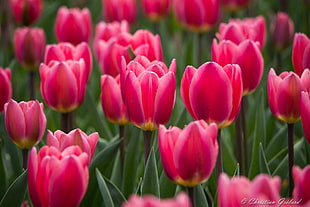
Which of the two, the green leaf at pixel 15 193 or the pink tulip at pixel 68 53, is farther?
the pink tulip at pixel 68 53

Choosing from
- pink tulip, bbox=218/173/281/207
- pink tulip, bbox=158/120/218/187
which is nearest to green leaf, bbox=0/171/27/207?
pink tulip, bbox=158/120/218/187

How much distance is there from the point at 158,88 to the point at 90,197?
36cm

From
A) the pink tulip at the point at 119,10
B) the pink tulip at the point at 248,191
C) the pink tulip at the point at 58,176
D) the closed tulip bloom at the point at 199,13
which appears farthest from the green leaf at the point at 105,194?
the pink tulip at the point at 119,10

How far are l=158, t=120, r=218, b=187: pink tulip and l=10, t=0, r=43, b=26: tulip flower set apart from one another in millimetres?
1471

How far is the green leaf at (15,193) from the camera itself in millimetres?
1293

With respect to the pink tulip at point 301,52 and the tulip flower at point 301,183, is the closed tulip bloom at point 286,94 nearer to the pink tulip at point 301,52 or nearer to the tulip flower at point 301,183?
the pink tulip at point 301,52

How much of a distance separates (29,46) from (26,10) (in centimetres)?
37

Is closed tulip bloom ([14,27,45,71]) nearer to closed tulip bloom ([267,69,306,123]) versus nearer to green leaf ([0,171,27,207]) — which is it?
green leaf ([0,171,27,207])

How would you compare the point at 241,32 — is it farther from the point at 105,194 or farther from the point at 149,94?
the point at 105,194

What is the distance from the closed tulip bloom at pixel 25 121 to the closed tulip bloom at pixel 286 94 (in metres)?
0.51

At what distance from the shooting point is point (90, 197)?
1477 millimetres

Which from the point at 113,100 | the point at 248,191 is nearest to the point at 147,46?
the point at 113,100

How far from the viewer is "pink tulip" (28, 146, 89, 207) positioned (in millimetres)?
1050

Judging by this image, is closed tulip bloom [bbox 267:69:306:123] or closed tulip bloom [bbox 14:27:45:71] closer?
closed tulip bloom [bbox 267:69:306:123]
